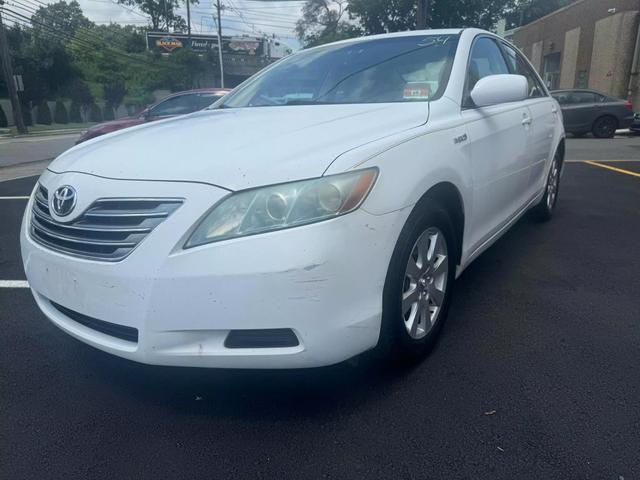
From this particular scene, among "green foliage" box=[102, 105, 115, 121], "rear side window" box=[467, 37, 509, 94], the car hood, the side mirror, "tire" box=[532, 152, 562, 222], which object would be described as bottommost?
"green foliage" box=[102, 105, 115, 121]

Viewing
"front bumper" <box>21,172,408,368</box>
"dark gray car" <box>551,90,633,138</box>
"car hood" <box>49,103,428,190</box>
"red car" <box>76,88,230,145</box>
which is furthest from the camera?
"dark gray car" <box>551,90,633,138</box>

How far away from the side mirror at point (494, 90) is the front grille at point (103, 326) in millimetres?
2059

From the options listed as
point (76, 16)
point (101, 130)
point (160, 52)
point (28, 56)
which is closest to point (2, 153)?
point (101, 130)

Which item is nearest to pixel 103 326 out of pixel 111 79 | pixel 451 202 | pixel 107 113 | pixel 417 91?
pixel 451 202

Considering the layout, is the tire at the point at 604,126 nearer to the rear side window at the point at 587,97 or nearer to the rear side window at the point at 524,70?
the rear side window at the point at 587,97

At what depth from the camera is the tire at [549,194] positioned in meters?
4.89

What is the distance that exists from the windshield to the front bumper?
1.26 meters

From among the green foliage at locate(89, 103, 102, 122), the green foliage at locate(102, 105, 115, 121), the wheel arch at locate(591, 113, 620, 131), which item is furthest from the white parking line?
the green foliage at locate(102, 105, 115, 121)

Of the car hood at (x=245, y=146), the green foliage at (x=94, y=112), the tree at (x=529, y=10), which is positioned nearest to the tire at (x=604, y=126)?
the car hood at (x=245, y=146)

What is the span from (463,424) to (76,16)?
9168cm

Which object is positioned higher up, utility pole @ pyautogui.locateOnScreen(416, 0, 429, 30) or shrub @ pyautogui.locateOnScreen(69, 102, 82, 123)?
utility pole @ pyautogui.locateOnScreen(416, 0, 429, 30)

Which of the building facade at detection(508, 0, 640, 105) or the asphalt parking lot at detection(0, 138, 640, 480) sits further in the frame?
the building facade at detection(508, 0, 640, 105)

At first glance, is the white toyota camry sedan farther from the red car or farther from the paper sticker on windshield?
the red car

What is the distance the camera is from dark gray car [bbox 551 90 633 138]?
53.7ft
